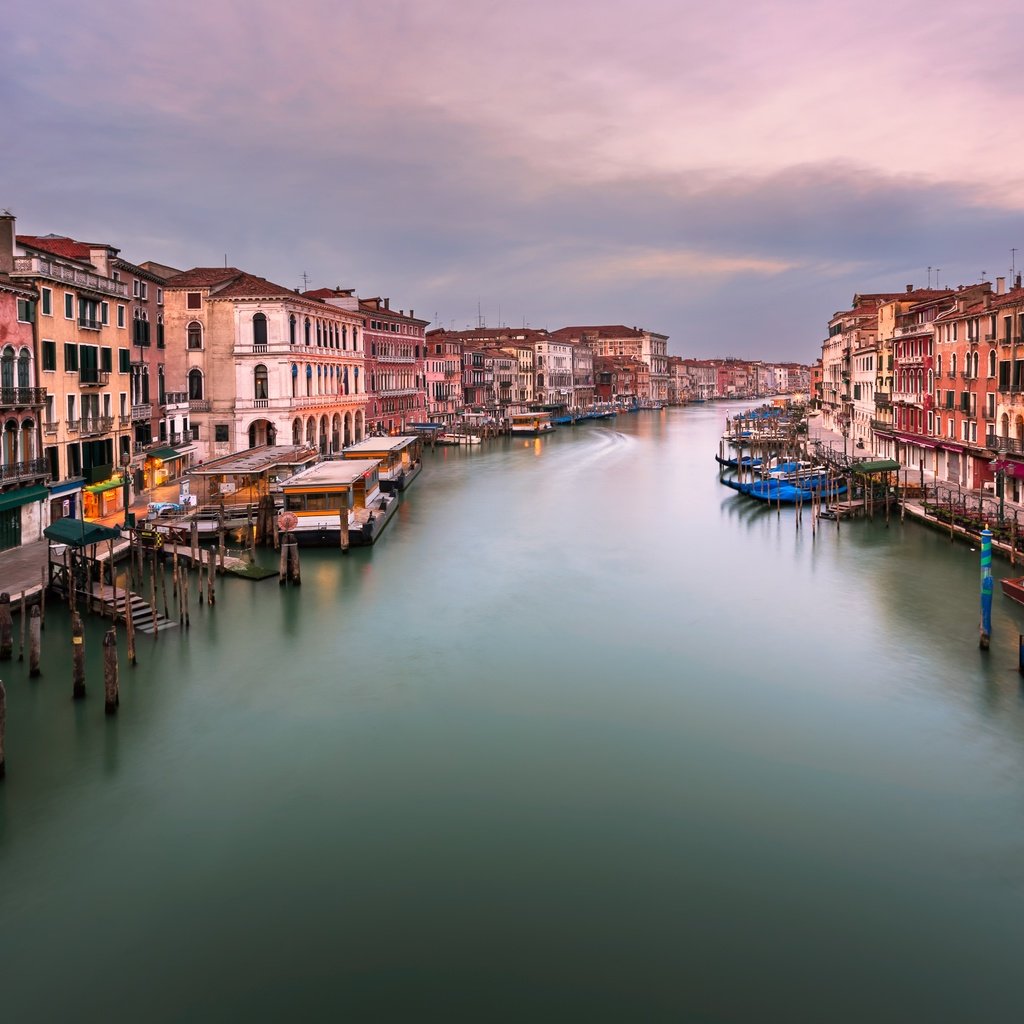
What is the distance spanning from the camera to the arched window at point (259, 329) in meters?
42.7

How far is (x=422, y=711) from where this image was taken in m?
14.9

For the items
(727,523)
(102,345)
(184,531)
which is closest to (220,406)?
(102,345)

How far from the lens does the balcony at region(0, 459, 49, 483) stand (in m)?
21.8

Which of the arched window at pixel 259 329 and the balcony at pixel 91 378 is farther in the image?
the arched window at pixel 259 329

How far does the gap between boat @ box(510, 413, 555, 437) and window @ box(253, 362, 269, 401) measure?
132 feet

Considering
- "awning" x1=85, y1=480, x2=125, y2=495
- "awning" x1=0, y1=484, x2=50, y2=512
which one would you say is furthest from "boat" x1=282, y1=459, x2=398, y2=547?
"awning" x1=0, y1=484, x2=50, y2=512

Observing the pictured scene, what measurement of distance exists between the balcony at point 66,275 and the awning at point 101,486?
551 centimetres

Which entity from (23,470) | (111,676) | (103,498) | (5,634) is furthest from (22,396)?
(111,676)

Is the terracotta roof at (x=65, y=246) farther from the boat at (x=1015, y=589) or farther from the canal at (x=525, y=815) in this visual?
the boat at (x=1015, y=589)

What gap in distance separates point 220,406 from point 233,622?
25425mm

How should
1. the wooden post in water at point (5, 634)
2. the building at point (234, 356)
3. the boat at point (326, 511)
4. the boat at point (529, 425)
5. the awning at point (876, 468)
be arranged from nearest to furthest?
the wooden post in water at point (5, 634)
the boat at point (326, 511)
the awning at point (876, 468)
the building at point (234, 356)
the boat at point (529, 425)

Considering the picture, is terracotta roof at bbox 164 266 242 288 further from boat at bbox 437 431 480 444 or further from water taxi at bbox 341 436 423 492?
boat at bbox 437 431 480 444

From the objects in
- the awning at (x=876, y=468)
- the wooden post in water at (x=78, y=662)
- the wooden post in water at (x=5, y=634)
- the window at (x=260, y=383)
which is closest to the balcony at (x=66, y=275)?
the wooden post in water at (x=5, y=634)

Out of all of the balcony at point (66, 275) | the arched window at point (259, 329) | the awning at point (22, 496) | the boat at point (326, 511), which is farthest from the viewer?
the arched window at point (259, 329)
